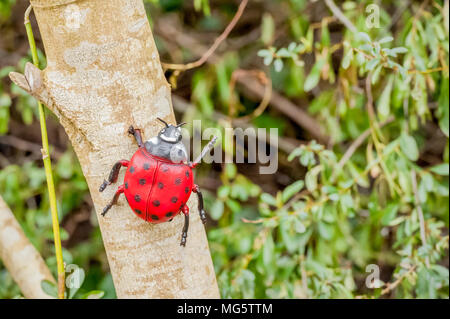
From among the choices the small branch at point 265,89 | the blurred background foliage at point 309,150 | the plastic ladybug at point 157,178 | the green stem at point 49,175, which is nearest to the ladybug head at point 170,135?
the plastic ladybug at point 157,178

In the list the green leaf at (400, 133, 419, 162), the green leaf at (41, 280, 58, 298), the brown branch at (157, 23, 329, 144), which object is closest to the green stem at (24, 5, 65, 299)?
the green leaf at (41, 280, 58, 298)

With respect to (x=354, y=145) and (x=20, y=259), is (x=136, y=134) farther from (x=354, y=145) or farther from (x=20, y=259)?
(x=354, y=145)

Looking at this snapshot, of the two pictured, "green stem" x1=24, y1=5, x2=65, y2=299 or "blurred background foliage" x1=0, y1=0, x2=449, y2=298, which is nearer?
"green stem" x1=24, y1=5, x2=65, y2=299

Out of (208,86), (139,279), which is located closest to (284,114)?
(208,86)

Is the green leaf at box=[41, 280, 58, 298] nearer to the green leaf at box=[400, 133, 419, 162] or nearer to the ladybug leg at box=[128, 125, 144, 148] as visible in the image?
the ladybug leg at box=[128, 125, 144, 148]

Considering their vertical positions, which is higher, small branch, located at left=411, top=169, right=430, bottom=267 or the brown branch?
the brown branch

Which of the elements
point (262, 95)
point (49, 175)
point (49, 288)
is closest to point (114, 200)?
point (49, 175)
